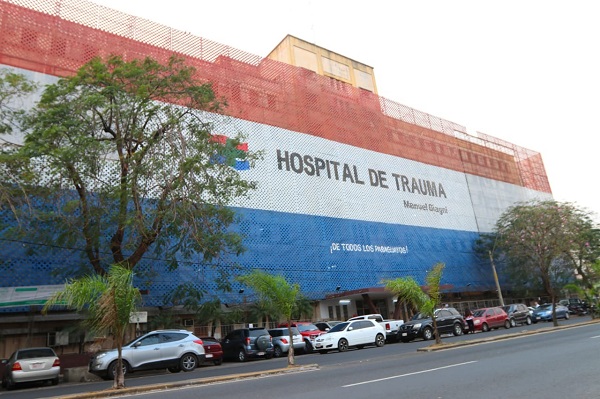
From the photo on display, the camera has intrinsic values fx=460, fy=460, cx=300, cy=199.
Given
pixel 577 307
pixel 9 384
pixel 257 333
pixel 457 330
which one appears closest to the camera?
pixel 9 384

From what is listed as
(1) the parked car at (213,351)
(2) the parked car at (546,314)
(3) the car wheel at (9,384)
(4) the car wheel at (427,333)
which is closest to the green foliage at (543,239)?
(2) the parked car at (546,314)

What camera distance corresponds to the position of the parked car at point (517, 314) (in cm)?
3057

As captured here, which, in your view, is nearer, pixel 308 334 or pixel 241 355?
pixel 241 355

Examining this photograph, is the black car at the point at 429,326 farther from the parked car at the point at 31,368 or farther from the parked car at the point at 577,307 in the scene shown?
the parked car at the point at 577,307

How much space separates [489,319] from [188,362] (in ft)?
63.6

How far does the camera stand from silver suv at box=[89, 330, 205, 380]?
1508cm

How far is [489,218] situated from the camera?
5028cm

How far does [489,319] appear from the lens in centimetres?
2806

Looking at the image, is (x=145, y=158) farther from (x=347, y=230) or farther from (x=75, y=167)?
(x=347, y=230)

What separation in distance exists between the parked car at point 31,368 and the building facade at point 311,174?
412cm

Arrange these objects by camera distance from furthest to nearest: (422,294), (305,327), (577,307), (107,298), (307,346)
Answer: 1. (577,307)
2. (305,327)
3. (307,346)
4. (422,294)
5. (107,298)

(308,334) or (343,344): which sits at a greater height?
(308,334)

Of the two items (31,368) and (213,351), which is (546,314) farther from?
(31,368)

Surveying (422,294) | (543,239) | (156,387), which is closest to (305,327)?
(422,294)
